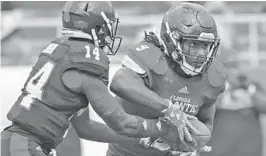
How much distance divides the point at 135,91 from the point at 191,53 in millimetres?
405

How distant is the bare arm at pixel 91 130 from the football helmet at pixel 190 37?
1.82ft

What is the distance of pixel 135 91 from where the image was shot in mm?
3584

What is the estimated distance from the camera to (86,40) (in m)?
3.48

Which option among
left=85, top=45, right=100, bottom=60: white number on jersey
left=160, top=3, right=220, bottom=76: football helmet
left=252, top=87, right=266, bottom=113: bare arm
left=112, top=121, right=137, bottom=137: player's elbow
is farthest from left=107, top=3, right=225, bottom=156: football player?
left=252, top=87, right=266, bottom=113: bare arm

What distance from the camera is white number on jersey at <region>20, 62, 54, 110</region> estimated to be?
3291 mm

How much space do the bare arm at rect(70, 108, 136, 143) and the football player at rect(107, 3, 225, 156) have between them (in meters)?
0.14

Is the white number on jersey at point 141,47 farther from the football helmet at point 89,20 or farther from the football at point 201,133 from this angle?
the football at point 201,133

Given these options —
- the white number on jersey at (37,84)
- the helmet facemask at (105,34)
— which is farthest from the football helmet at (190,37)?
the white number on jersey at (37,84)

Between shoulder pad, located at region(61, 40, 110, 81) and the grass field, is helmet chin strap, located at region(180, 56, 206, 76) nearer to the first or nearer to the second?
shoulder pad, located at region(61, 40, 110, 81)

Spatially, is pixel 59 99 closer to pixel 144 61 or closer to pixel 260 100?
pixel 144 61

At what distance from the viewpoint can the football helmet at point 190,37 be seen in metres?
3.72

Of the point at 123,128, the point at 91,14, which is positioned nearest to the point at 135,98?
the point at 123,128

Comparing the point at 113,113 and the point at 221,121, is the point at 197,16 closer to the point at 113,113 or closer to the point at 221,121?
the point at 113,113

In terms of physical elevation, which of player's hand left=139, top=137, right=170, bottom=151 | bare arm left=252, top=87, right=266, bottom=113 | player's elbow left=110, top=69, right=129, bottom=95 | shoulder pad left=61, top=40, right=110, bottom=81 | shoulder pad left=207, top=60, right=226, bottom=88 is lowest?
bare arm left=252, top=87, right=266, bottom=113
